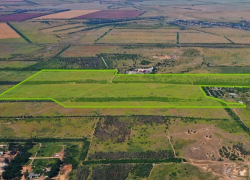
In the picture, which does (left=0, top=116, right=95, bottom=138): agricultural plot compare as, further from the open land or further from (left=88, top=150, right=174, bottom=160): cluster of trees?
(left=88, top=150, right=174, bottom=160): cluster of trees

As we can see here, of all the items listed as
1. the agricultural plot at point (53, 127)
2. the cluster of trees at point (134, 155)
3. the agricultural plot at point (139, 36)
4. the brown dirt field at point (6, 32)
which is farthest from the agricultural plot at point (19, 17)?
the cluster of trees at point (134, 155)

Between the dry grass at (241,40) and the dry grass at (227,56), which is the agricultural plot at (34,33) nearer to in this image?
the dry grass at (227,56)

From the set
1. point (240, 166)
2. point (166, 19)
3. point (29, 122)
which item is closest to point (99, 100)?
point (29, 122)

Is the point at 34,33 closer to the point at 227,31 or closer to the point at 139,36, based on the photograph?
the point at 139,36

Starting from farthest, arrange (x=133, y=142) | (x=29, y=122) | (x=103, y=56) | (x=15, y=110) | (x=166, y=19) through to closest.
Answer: (x=166, y=19) < (x=103, y=56) < (x=15, y=110) < (x=29, y=122) < (x=133, y=142)

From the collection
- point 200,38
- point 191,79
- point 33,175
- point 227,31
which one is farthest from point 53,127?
point 227,31

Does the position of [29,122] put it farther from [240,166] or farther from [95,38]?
[95,38]
